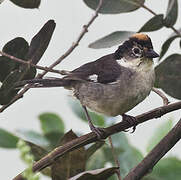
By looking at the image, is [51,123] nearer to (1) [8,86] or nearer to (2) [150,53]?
(1) [8,86]

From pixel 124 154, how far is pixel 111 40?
1.04 ft

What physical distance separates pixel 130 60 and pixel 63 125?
52 cm

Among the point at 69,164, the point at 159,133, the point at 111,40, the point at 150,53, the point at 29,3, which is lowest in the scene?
the point at 159,133

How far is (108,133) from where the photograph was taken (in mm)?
884

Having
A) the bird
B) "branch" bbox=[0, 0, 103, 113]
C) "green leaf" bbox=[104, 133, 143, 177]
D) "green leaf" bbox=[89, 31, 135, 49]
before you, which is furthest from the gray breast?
"branch" bbox=[0, 0, 103, 113]

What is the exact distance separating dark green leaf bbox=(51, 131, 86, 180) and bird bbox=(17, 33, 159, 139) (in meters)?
0.47

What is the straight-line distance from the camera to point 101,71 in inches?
61.2

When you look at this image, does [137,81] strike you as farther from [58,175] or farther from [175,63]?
[58,175]

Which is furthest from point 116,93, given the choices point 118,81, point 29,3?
point 29,3

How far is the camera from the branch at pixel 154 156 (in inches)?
29.2

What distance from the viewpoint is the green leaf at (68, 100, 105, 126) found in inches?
53.7

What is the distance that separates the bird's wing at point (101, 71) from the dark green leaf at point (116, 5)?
1.31ft

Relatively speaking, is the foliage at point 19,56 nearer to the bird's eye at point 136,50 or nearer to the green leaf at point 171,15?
the green leaf at point 171,15

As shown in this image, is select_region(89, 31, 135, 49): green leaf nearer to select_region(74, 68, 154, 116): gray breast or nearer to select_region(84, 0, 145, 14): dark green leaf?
select_region(84, 0, 145, 14): dark green leaf
